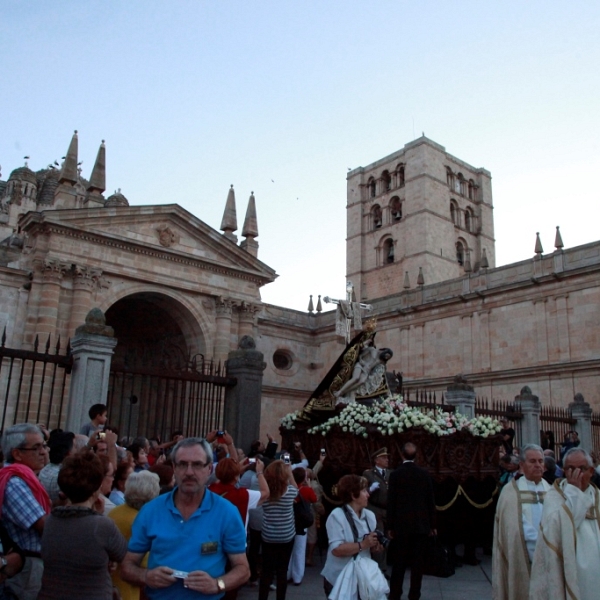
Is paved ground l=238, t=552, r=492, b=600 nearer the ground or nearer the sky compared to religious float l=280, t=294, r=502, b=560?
nearer the ground

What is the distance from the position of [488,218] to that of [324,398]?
143 ft

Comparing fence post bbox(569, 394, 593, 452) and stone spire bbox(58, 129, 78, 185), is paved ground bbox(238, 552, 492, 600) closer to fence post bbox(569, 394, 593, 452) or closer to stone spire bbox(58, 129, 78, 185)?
fence post bbox(569, 394, 593, 452)

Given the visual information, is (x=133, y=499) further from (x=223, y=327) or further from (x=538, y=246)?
(x=538, y=246)

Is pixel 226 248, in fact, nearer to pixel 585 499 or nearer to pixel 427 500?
pixel 427 500

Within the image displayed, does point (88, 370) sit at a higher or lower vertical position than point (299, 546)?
higher

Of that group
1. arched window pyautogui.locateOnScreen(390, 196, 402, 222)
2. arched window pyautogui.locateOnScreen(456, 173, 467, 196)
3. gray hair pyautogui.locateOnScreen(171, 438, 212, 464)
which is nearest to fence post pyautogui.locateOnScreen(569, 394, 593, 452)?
gray hair pyautogui.locateOnScreen(171, 438, 212, 464)

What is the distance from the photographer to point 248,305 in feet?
88.0

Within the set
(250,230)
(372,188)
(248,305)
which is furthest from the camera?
(372,188)

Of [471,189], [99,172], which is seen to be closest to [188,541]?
[99,172]

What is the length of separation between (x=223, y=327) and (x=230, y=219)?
504 cm

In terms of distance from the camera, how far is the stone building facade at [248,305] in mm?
22266

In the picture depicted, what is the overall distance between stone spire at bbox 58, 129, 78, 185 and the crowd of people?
1834cm

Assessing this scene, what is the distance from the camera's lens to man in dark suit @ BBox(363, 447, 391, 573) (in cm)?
805

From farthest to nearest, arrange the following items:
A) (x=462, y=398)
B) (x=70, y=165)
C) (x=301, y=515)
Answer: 1. (x=70, y=165)
2. (x=462, y=398)
3. (x=301, y=515)
